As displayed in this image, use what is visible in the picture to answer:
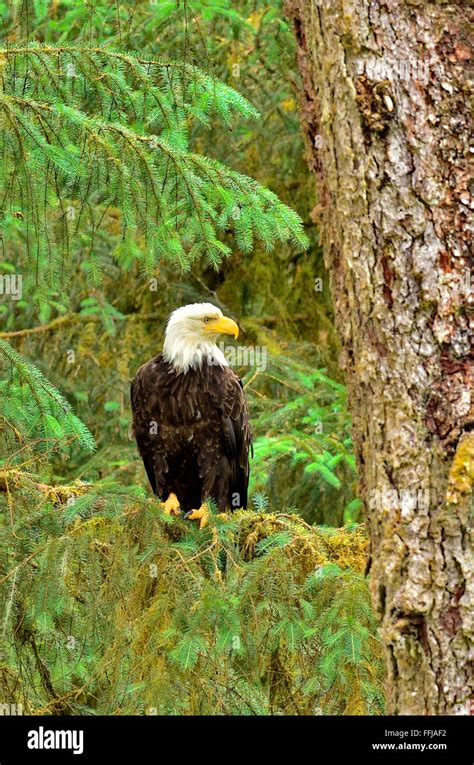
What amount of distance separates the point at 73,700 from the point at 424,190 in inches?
101

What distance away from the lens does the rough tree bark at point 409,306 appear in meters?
2.99

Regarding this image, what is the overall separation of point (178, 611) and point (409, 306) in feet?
4.67

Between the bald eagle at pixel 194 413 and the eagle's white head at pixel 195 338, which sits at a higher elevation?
the eagle's white head at pixel 195 338

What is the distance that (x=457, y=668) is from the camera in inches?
116

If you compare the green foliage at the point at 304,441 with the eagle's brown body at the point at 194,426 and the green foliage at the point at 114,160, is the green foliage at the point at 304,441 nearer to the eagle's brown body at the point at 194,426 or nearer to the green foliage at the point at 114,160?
the eagle's brown body at the point at 194,426

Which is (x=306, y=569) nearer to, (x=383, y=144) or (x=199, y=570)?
(x=199, y=570)

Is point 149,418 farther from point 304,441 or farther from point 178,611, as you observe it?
point 178,611

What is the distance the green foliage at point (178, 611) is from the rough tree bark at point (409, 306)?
805mm

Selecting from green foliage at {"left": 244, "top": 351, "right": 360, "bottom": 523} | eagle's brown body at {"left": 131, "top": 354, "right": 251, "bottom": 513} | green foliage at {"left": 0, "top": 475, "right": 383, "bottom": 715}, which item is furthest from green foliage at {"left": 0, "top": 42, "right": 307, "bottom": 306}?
green foliage at {"left": 244, "top": 351, "right": 360, "bottom": 523}

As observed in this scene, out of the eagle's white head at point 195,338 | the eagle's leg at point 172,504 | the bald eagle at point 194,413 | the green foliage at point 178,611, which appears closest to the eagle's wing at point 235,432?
the bald eagle at point 194,413

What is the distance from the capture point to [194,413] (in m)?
6.06
